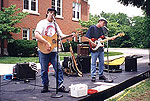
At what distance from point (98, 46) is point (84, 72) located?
2194 mm

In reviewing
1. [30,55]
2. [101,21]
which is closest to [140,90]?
[101,21]

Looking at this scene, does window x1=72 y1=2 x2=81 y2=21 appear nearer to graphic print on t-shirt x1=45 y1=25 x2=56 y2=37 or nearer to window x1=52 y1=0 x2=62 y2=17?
window x1=52 y1=0 x2=62 y2=17

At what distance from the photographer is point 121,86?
7004mm

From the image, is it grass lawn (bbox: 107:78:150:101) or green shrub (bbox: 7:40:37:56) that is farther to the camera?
green shrub (bbox: 7:40:37:56)

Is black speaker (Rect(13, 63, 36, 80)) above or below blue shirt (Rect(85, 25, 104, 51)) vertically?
below

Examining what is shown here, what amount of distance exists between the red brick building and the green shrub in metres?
1.22

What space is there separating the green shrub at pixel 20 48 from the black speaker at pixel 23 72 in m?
8.58

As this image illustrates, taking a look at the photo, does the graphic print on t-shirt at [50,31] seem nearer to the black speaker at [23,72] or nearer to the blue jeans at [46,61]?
the blue jeans at [46,61]

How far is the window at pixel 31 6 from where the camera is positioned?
1779 cm

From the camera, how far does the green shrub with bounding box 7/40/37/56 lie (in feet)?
50.8

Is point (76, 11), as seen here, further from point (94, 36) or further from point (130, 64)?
point (94, 36)

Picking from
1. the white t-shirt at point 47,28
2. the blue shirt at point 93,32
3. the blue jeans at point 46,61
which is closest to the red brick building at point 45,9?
the blue shirt at point 93,32

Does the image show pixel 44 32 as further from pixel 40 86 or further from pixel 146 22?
pixel 146 22

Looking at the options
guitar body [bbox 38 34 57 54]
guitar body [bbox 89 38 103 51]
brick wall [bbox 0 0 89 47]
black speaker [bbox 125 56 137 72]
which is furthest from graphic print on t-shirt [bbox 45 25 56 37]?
brick wall [bbox 0 0 89 47]
